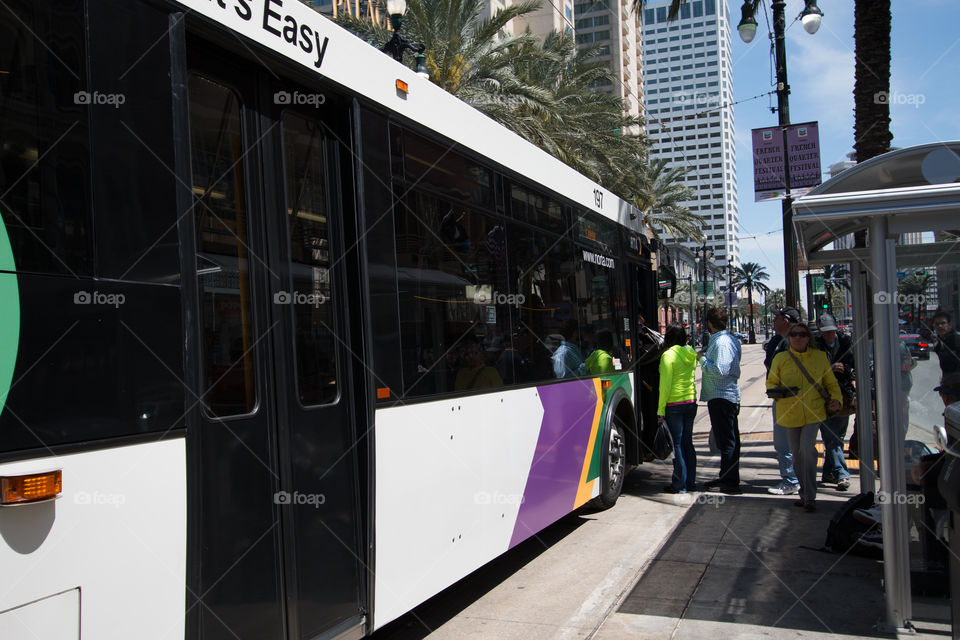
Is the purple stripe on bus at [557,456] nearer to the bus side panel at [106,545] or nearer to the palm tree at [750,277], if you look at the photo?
the bus side panel at [106,545]

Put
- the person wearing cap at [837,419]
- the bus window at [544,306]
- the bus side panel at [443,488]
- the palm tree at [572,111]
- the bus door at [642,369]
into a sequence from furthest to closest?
the palm tree at [572,111]
the bus door at [642,369]
the person wearing cap at [837,419]
the bus window at [544,306]
the bus side panel at [443,488]

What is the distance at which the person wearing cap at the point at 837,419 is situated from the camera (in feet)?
29.4

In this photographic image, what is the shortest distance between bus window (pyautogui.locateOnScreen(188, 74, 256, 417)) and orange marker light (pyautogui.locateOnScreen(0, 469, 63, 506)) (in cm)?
74

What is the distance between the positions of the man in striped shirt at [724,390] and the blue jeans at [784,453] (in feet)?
1.48

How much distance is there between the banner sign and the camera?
509 inches

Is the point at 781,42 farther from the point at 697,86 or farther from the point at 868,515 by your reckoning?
the point at 697,86

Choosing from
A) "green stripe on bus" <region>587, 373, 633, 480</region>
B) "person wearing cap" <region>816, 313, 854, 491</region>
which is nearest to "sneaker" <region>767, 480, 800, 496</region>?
"person wearing cap" <region>816, 313, 854, 491</region>

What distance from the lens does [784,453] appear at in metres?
8.59

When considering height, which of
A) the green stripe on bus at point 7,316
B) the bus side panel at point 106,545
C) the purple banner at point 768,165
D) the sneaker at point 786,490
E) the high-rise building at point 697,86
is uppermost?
the high-rise building at point 697,86

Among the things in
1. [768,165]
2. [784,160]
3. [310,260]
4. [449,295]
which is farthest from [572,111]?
[310,260]

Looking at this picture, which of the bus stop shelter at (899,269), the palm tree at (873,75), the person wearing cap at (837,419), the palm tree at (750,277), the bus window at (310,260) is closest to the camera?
the bus window at (310,260)

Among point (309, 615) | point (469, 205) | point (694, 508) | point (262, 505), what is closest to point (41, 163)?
point (262, 505)

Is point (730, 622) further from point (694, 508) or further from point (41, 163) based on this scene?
point (41, 163)

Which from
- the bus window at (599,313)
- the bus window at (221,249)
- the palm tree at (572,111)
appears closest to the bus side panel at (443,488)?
the bus window at (221,249)
